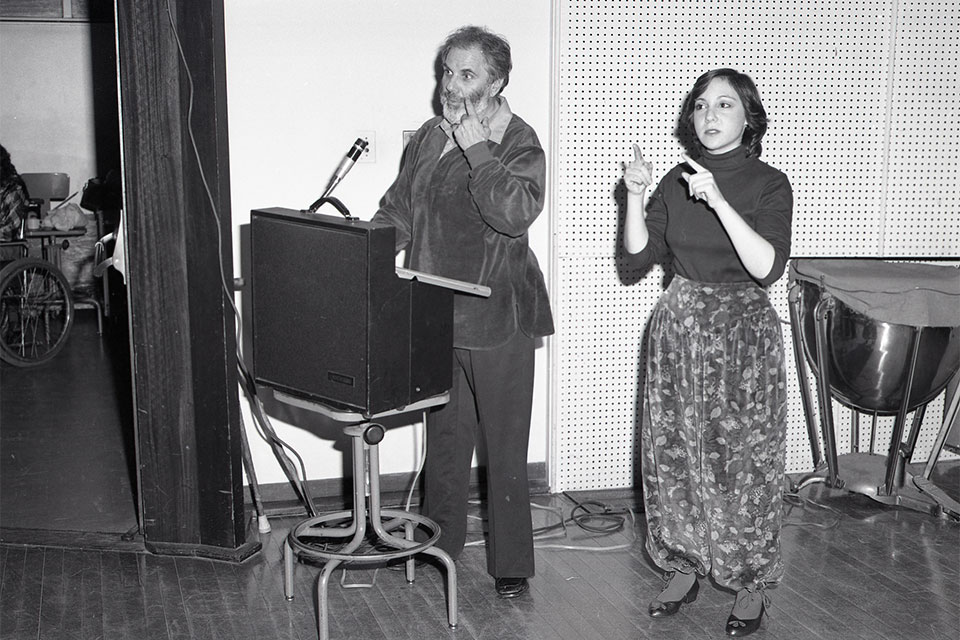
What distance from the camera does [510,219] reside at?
8.90ft

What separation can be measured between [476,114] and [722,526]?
51.9 inches

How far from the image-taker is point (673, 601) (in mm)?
2895

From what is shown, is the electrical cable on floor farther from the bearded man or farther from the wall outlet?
the wall outlet

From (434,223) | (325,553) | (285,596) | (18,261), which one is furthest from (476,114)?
(18,261)

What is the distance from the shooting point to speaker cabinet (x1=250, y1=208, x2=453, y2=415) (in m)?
2.49

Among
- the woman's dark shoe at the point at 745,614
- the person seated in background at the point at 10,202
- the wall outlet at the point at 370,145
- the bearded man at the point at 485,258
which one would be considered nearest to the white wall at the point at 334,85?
the wall outlet at the point at 370,145

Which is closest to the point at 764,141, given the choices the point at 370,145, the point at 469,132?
the point at 370,145

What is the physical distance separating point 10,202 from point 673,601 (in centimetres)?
535

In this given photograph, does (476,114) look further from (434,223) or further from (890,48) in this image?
(890,48)

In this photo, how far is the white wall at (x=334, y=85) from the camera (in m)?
3.46

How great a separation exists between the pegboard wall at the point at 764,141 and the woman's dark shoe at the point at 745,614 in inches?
45.4

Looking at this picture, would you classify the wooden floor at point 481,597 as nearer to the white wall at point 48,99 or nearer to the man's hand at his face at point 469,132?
the man's hand at his face at point 469,132

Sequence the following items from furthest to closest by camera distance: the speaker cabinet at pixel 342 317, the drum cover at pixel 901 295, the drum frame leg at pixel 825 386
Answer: the drum frame leg at pixel 825 386, the drum cover at pixel 901 295, the speaker cabinet at pixel 342 317

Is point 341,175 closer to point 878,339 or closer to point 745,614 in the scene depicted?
point 745,614
